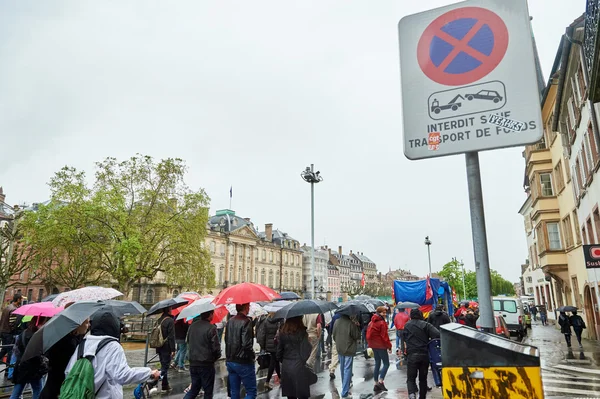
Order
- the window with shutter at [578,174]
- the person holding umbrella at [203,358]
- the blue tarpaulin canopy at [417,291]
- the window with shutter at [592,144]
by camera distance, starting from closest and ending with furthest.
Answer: the person holding umbrella at [203,358], the window with shutter at [592,144], the window with shutter at [578,174], the blue tarpaulin canopy at [417,291]

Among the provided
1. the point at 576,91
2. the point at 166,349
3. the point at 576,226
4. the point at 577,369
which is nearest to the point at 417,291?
the point at 576,226

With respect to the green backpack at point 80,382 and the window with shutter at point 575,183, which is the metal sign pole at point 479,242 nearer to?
the green backpack at point 80,382

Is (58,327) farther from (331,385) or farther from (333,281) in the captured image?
(333,281)

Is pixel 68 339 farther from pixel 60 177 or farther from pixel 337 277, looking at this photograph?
pixel 337 277

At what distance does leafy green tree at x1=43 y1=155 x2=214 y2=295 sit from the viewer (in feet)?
97.5

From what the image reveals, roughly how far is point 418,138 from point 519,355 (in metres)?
2.20

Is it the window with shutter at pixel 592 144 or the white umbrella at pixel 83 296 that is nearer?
the white umbrella at pixel 83 296

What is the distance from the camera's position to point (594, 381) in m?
11.2

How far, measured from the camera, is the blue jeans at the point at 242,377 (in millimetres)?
7328

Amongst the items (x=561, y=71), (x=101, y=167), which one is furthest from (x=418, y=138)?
(x=101, y=167)

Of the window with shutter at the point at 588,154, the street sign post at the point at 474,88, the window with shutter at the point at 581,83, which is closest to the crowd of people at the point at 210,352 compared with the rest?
the street sign post at the point at 474,88

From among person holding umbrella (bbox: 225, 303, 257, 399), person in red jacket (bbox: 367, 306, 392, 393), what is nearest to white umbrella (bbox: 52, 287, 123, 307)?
person holding umbrella (bbox: 225, 303, 257, 399)

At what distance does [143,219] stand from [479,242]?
31.1 meters

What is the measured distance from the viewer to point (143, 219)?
3203 cm
